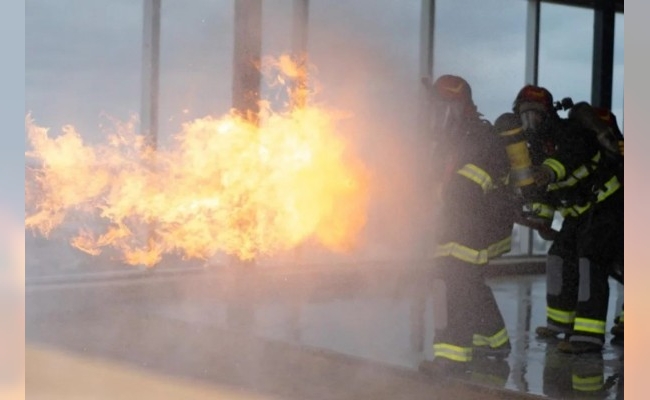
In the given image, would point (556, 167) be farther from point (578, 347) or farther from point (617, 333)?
point (617, 333)

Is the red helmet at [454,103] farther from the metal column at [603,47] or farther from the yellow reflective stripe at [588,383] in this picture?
the metal column at [603,47]

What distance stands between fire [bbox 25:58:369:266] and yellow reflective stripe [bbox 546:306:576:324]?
63.8 inches

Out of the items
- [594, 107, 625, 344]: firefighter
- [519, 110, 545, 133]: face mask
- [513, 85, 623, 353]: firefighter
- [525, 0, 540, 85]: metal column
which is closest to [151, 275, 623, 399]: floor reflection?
[513, 85, 623, 353]: firefighter

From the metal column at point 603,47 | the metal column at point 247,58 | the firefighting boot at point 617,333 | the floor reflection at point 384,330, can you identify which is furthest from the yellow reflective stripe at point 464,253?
the metal column at point 603,47

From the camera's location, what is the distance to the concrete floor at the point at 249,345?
4.60m

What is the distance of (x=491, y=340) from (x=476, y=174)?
110 cm

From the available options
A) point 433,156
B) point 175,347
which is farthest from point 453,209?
point 175,347

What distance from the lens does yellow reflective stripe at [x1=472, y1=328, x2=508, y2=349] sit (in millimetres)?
5895

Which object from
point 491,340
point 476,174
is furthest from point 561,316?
point 476,174

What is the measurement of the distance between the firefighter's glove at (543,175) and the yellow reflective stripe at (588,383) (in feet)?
4.50

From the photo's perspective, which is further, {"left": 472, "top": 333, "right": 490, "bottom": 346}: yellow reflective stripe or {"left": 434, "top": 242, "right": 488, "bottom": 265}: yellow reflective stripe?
{"left": 472, "top": 333, "right": 490, "bottom": 346}: yellow reflective stripe

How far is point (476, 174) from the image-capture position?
5.62 metres

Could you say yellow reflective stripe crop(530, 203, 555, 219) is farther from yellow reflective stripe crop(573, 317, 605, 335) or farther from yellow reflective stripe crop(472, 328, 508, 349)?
yellow reflective stripe crop(472, 328, 508, 349)

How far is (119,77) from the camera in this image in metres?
4.88
